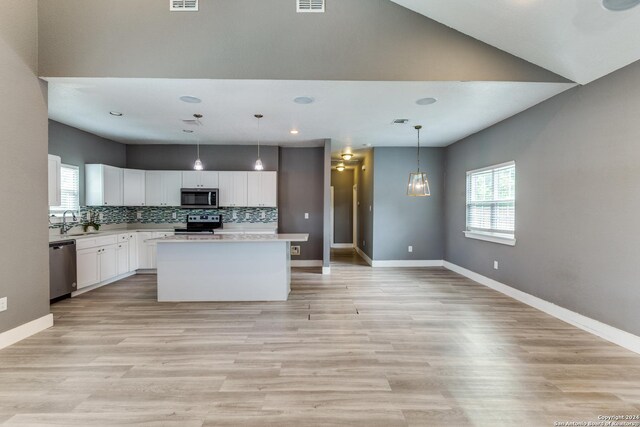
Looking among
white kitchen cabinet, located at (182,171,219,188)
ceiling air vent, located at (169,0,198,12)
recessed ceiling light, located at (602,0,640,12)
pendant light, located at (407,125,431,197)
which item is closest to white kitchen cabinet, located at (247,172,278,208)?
white kitchen cabinet, located at (182,171,219,188)

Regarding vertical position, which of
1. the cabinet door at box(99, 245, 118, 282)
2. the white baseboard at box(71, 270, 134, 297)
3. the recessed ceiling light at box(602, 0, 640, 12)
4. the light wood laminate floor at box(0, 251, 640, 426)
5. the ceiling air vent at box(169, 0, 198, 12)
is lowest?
the light wood laminate floor at box(0, 251, 640, 426)

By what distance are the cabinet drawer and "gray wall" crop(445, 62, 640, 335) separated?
6.25 metres

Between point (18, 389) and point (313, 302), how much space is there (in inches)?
109

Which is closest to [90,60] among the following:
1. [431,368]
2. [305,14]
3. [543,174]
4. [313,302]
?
[305,14]

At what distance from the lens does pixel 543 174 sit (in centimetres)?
363

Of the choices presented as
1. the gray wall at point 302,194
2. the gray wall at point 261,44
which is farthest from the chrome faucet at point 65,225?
the gray wall at point 302,194

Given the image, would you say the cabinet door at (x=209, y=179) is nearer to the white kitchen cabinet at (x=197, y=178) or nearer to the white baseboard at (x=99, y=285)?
the white kitchen cabinet at (x=197, y=178)

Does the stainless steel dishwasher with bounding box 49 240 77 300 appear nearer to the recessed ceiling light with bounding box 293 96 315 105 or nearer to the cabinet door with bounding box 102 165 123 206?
the cabinet door with bounding box 102 165 123 206

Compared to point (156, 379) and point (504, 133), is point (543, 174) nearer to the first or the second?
point (504, 133)

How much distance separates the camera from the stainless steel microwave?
5.72 meters

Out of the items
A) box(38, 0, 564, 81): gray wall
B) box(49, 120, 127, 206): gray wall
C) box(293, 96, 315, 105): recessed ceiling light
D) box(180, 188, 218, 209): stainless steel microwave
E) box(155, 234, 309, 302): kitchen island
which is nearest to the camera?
box(38, 0, 564, 81): gray wall

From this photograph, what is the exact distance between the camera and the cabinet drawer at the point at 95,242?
13.8ft

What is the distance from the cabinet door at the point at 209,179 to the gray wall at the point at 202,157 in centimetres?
32

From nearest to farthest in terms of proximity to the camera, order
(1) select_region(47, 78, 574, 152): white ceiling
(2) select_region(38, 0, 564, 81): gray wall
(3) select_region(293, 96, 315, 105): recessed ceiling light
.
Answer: (2) select_region(38, 0, 564, 81): gray wall
(1) select_region(47, 78, 574, 152): white ceiling
(3) select_region(293, 96, 315, 105): recessed ceiling light
